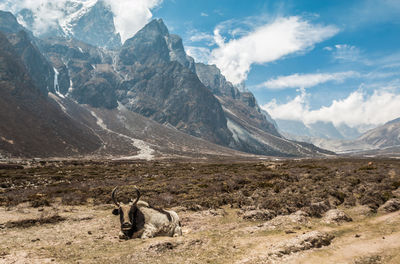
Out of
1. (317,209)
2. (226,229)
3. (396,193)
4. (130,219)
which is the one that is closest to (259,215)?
(226,229)

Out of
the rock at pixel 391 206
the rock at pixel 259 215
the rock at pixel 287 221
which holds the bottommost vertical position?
the rock at pixel 259 215

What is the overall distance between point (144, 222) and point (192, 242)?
324 centimetres

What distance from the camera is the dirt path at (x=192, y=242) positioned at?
1098cm

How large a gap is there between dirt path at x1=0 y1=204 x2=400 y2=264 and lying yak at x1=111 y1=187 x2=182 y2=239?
0.78 meters

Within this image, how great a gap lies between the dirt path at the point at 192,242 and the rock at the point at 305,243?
23cm

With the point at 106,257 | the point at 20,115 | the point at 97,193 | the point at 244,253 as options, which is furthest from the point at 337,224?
the point at 20,115

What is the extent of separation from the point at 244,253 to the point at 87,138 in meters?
185

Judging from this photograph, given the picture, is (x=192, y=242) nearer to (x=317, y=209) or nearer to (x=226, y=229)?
(x=226, y=229)

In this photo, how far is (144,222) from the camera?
46.0 feet

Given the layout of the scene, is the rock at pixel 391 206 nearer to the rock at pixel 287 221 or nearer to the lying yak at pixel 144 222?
the rock at pixel 287 221

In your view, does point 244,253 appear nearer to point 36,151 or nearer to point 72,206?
point 72,206

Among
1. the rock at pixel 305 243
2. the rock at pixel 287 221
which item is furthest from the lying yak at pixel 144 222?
Result: the rock at pixel 305 243

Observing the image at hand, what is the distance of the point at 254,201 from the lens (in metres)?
21.9

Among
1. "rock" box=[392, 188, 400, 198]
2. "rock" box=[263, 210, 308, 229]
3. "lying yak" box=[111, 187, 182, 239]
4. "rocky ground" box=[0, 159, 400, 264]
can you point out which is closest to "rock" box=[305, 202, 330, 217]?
"rocky ground" box=[0, 159, 400, 264]
